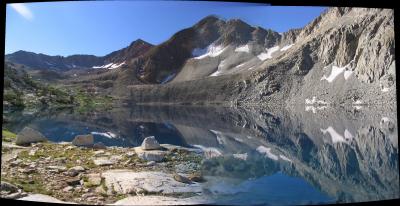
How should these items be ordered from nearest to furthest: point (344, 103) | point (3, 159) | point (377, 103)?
point (3, 159) < point (377, 103) < point (344, 103)

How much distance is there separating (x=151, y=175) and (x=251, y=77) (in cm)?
7351

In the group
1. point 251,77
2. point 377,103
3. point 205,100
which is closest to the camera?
point 205,100

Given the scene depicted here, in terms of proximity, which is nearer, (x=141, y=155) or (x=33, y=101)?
(x=141, y=155)

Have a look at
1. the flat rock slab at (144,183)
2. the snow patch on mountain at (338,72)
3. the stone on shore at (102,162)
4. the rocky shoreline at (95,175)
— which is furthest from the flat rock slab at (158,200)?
the snow patch on mountain at (338,72)

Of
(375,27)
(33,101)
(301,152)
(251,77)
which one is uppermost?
(375,27)

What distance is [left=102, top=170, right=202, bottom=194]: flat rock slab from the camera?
564 centimetres

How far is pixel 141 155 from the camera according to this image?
6.88m

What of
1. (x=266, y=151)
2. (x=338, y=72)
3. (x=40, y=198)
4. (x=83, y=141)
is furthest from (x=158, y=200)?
(x=338, y=72)

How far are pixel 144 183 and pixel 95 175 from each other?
0.72 metres

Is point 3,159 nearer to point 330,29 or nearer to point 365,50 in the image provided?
point 365,50

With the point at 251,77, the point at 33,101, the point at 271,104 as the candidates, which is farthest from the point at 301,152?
the point at 251,77

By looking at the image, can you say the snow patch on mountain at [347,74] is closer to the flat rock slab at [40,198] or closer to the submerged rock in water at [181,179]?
the submerged rock in water at [181,179]

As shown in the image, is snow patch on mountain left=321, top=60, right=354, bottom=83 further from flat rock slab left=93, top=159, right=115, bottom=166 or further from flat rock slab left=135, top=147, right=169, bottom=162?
flat rock slab left=93, top=159, right=115, bottom=166

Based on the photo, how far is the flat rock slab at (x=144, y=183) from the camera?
5.64 meters
